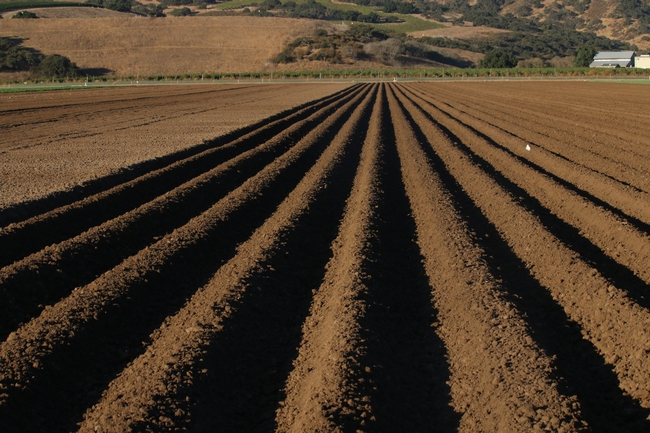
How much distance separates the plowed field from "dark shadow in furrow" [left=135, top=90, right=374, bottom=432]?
0.02 metres

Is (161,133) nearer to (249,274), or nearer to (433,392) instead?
(249,274)

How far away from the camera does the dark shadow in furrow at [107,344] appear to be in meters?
4.39

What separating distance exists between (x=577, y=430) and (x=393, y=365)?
4.74ft

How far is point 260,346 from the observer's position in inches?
211

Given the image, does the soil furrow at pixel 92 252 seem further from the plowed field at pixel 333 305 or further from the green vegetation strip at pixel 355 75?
the green vegetation strip at pixel 355 75

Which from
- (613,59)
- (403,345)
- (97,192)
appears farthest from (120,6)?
(403,345)

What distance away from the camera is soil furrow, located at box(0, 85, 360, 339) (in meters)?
6.32

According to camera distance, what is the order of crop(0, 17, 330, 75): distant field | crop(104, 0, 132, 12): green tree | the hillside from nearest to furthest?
crop(0, 17, 330, 75): distant field → crop(104, 0, 132, 12): green tree → the hillside

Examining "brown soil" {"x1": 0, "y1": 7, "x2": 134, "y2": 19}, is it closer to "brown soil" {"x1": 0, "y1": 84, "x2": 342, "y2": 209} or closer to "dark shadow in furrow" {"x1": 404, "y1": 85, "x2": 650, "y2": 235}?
"brown soil" {"x1": 0, "y1": 84, "x2": 342, "y2": 209}

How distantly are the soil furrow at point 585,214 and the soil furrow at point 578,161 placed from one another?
460mm

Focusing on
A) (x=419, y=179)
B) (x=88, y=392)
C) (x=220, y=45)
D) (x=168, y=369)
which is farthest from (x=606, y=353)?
(x=220, y=45)

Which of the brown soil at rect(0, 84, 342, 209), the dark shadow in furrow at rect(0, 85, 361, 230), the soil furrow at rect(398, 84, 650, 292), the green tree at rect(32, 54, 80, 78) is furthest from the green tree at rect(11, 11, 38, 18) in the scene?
the soil furrow at rect(398, 84, 650, 292)

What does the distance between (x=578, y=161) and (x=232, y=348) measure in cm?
1059

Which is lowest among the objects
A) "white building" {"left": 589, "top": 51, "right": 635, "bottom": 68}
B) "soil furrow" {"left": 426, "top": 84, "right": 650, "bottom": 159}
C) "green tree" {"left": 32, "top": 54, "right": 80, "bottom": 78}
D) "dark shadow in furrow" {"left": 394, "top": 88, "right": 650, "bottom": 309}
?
"green tree" {"left": 32, "top": 54, "right": 80, "bottom": 78}
